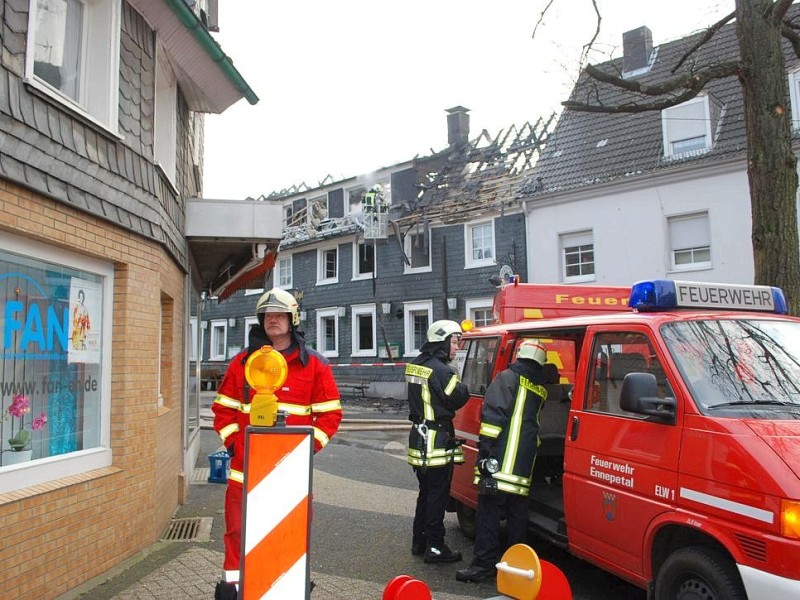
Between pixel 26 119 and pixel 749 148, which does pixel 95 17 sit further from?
pixel 749 148

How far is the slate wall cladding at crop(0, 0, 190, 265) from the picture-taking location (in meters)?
4.19

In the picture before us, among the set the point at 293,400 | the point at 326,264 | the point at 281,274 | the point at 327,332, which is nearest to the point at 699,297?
the point at 293,400

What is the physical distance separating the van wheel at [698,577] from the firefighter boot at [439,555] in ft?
7.21

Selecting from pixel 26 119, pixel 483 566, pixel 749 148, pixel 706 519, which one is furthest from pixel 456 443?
pixel 749 148

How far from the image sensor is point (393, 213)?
943 inches

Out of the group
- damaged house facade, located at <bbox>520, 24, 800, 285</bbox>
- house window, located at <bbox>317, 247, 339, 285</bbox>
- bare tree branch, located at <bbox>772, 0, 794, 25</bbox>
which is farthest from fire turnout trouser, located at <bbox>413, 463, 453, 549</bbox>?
house window, located at <bbox>317, 247, 339, 285</bbox>

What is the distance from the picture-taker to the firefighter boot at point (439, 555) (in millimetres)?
5645

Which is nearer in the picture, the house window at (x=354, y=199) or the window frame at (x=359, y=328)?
the window frame at (x=359, y=328)

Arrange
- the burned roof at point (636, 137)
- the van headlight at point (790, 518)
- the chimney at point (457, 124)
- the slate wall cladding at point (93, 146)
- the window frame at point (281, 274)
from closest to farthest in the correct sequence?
the van headlight at point (790, 518) < the slate wall cladding at point (93, 146) < the burned roof at point (636, 137) < the chimney at point (457, 124) < the window frame at point (281, 274)

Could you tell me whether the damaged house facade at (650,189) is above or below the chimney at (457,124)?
below

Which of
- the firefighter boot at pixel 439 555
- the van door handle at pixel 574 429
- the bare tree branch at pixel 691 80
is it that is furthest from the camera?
the bare tree branch at pixel 691 80

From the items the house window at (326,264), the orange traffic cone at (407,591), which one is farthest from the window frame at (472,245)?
the orange traffic cone at (407,591)

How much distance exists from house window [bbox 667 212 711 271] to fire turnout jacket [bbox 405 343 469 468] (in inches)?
515

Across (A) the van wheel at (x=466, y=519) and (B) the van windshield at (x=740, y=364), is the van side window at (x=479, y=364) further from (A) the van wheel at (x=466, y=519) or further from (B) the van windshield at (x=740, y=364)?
(B) the van windshield at (x=740, y=364)
